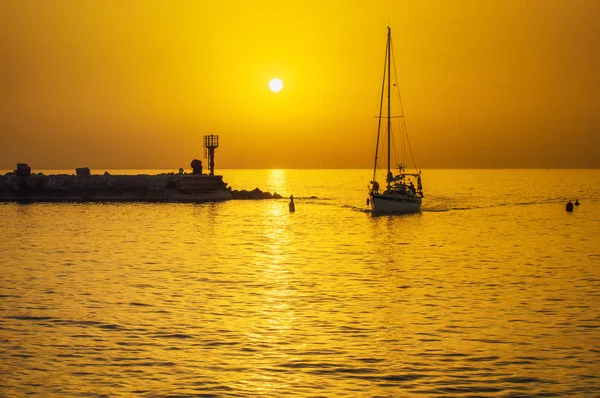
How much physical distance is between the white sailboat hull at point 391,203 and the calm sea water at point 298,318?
29653 mm

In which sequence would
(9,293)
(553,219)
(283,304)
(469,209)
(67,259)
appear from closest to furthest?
(283,304) < (9,293) < (67,259) < (553,219) < (469,209)

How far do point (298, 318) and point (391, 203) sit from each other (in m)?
60.3

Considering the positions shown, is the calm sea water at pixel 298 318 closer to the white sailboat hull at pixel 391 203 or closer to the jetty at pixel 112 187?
the white sailboat hull at pixel 391 203

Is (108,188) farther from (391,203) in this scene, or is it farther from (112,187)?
(391,203)

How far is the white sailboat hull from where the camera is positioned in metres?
83.3

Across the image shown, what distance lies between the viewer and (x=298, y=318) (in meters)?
24.3

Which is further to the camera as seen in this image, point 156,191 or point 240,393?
point 156,191

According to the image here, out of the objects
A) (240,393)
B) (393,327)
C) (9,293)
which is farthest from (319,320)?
(9,293)

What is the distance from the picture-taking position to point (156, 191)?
11162cm

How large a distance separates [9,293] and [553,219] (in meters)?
67.7

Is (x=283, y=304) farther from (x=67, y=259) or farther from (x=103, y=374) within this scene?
(x=67, y=259)

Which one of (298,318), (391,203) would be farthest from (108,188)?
(298,318)

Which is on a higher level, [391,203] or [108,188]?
[108,188]

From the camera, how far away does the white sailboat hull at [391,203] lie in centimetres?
8331
